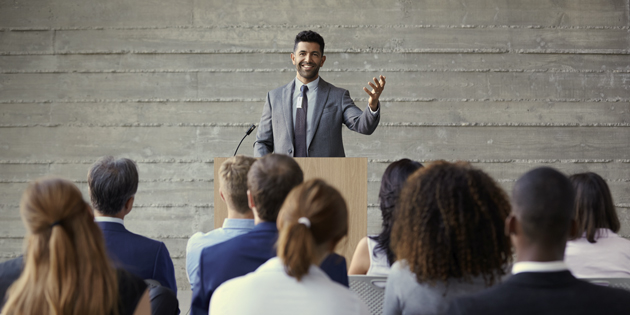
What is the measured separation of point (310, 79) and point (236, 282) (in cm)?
213

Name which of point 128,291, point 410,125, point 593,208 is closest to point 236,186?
point 128,291

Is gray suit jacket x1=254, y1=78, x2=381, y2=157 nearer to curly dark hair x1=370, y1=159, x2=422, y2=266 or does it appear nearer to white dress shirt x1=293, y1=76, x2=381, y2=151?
white dress shirt x1=293, y1=76, x2=381, y2=151

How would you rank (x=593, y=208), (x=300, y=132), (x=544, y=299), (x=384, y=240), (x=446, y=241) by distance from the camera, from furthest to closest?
(x=300, y=132) < (x=593, y=208) < (x=384, y=240) < (x=446, y=241) < (x=544, y=299)

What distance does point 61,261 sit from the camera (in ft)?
3.75

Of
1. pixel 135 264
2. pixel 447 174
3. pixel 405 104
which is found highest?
pixel 405 104

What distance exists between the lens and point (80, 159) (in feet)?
15.3

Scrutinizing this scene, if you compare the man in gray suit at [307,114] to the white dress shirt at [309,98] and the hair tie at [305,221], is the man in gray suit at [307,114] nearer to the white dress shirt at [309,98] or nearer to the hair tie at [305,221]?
the white dress shirt at [309,98]

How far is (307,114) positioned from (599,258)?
1719 millimetres

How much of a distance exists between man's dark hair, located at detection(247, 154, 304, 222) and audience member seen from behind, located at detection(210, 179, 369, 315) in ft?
1.15

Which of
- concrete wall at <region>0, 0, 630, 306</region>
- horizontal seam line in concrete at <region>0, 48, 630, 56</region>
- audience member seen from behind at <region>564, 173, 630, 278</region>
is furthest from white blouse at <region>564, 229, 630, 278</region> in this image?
horizontal seam line in concrete at <region>0, 48, 630, 56</region>

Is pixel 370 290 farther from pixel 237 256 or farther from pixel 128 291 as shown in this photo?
pixel 128 291

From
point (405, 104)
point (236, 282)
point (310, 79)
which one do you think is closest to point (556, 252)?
point (236, 282)

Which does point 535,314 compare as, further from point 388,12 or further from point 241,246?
point 388,12

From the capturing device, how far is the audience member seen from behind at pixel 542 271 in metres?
1.01
